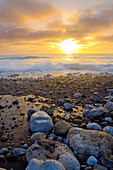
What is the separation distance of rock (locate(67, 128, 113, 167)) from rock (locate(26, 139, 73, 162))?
0.22 meters

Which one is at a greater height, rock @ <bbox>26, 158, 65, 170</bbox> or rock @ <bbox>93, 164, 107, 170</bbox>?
rock @ <bbox>26, 158, 65, 170</bbox>

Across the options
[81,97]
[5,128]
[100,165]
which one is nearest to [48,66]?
[81,97]

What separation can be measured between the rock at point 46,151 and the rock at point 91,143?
0.22m

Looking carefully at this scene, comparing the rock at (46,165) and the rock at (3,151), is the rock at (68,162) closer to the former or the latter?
the rock at (46,165)

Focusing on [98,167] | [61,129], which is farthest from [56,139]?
[98,167]

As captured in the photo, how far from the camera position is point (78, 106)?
4.05m

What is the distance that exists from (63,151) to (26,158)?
1.77 feet

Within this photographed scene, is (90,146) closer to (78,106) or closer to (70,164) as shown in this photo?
(70,164)

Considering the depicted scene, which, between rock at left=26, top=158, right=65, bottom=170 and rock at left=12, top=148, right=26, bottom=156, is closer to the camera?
rock at left=26, top=158, right=65, bottom=170

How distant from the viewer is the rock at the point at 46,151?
5.84 feet

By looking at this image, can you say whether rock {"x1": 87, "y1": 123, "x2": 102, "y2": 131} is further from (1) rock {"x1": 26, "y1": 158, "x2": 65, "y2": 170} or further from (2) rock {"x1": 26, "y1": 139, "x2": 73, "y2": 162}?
(1) rock {"x1": 26, "y1": 158, "x2": 65, "y2": 170}

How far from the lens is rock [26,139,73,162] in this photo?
1781 millimetres

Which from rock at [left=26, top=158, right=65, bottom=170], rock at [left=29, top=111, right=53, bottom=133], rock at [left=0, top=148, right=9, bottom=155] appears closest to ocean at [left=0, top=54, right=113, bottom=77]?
rock at [left=29, top=111, right=53, bottom=133]

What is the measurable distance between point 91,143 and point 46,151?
2.23 ft
